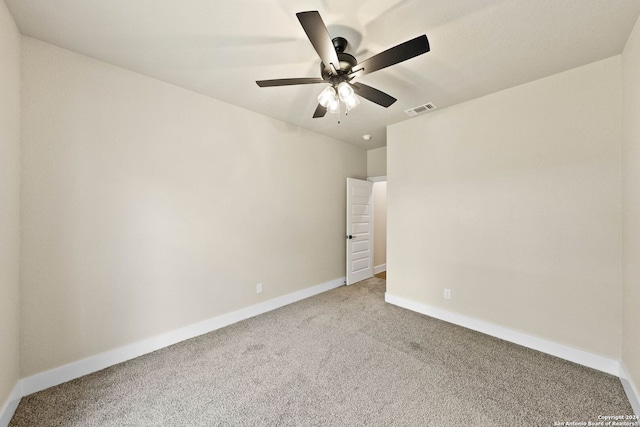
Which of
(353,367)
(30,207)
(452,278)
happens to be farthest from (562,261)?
(30,207)

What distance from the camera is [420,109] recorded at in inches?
123

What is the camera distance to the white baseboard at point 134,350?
191 centimetres

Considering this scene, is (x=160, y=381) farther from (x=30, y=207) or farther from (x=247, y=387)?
(x=30, y=207)

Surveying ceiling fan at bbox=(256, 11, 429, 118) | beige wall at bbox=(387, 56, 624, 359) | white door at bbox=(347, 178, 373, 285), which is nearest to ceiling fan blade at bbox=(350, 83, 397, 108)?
ceiling fan at bbox=(256, 11, 429, 118)

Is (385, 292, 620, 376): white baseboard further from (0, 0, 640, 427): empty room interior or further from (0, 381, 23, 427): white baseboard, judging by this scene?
(0, 381, 23, 427): white baseboard

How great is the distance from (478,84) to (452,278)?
2.19 meters

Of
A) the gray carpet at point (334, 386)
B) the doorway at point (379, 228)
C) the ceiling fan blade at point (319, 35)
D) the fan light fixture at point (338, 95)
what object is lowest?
the gray carpet at point (334, 386)

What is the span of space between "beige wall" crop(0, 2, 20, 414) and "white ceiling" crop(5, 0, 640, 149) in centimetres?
27

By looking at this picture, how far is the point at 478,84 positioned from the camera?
2.53 metres

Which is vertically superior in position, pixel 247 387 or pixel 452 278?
pixel 452 278

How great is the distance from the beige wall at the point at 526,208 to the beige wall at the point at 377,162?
4.35 feet

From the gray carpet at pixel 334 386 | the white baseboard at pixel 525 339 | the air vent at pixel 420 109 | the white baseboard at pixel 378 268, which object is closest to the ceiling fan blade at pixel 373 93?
the air vent at pixel 420 109

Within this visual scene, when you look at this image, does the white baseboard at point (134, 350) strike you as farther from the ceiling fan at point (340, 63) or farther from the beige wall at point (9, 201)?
the ceiling fan at point (340, 63)

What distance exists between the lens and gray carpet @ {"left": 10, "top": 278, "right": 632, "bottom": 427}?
1.65 m
